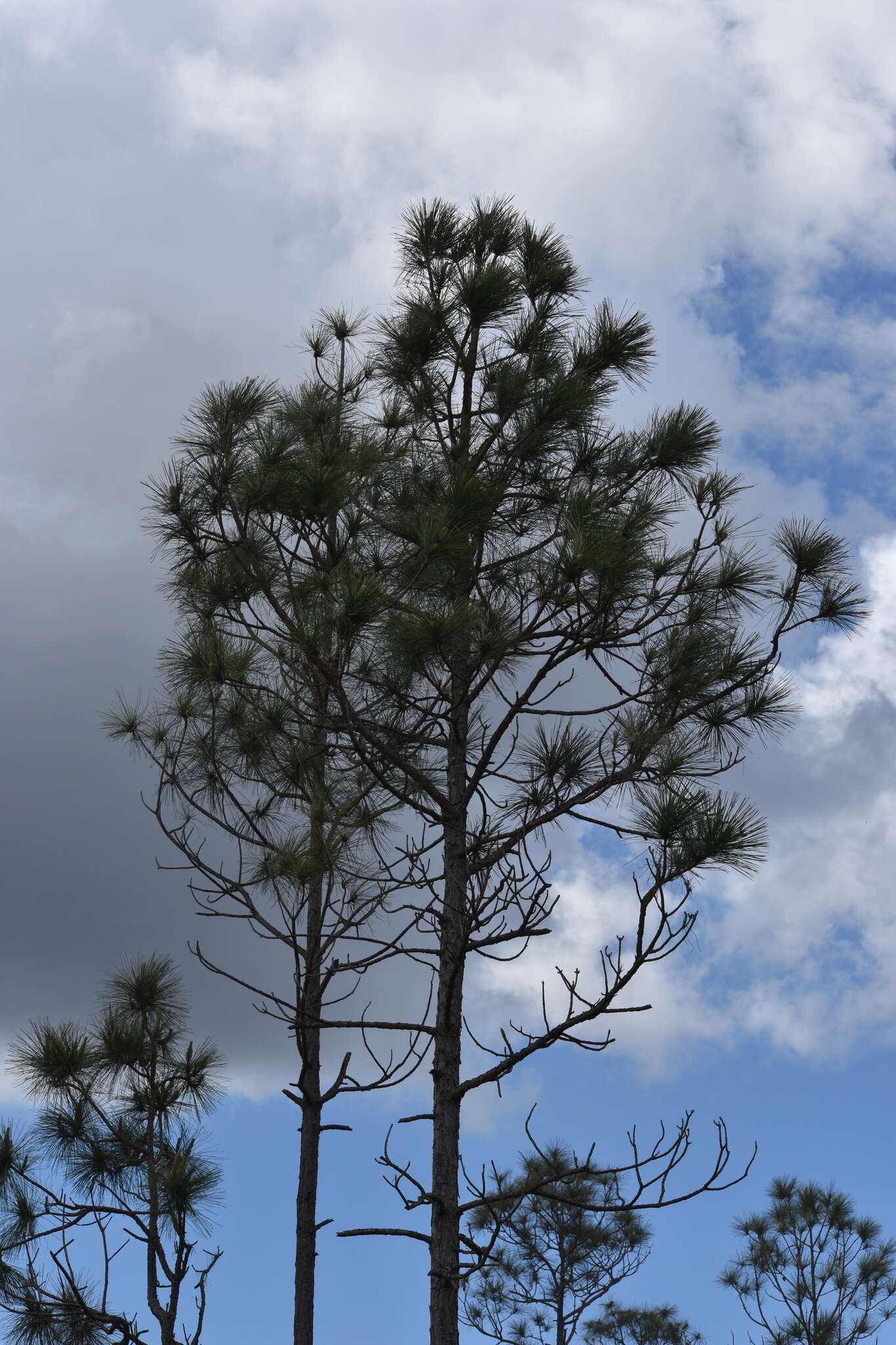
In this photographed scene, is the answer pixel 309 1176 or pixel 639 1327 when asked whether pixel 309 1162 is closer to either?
pixel 309 1176

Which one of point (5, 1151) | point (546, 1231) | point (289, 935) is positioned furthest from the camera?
point (546, 1231)

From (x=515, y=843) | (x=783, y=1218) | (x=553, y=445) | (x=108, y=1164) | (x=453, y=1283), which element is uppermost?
(x=553, y=445)

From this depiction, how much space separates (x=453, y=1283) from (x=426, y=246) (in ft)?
16.8

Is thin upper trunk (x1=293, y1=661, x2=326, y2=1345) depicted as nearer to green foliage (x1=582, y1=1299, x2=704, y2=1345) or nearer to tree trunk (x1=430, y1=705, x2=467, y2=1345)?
tree trunk (x1=430, y1=705, x2=467, y2=1345)

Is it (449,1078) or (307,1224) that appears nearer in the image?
(449,1078)

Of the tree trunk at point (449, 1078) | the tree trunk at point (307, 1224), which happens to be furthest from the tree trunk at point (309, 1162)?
the tree trunk at point (449, 1078)

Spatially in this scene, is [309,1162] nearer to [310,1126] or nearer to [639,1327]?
[310,1126]

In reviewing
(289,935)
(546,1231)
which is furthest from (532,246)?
(546,1231)

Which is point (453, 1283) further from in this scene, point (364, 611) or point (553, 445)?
point (553, 445)

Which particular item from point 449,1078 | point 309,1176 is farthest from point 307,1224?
point 449,1078

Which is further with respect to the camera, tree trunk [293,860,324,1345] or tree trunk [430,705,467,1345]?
tree trunk [293,860,324,1345]

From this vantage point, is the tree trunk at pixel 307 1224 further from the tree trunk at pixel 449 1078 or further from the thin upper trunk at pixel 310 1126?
the tree trunk at pixel 449 1078

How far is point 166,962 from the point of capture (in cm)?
648

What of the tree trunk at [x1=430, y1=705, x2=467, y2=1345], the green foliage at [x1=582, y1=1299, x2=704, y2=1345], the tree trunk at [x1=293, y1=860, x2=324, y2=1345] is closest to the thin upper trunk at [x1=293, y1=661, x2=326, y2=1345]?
the tree trunk at [x1=293, y1=860, x2=324, y2=1345]
